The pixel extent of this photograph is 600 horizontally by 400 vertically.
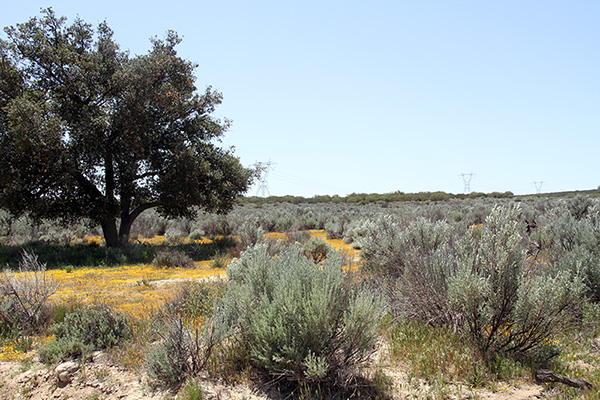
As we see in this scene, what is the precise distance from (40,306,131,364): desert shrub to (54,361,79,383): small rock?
0.18 meters

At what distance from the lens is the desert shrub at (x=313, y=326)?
376 centimetres

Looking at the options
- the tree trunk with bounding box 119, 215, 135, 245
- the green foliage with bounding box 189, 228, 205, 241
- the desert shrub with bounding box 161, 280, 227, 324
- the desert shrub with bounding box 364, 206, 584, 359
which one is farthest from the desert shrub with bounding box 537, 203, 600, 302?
the green foliage with bounding box 189, 228, 205, 241

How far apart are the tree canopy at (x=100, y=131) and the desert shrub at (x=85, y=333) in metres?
7.34

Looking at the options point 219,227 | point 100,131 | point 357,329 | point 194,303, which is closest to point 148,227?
point 219,227

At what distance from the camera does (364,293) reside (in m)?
3.96

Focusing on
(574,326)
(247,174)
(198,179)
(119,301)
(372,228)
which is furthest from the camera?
(247,174)

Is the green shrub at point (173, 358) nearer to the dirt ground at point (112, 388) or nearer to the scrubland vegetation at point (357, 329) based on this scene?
the scrubland vegetation at point (357, 329)

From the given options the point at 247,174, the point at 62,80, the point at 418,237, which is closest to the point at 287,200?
the point at 247,174

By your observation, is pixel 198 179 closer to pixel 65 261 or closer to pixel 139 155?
pixel 139 155

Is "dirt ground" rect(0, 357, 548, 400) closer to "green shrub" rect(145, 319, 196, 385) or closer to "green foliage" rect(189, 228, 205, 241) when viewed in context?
"green shrub" rect(145, 319, 196, 385)

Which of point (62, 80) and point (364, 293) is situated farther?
point (62, 80)

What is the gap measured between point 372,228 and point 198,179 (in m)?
7.72

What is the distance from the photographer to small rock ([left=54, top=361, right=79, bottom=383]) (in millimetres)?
4672

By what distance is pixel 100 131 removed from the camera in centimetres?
1242
